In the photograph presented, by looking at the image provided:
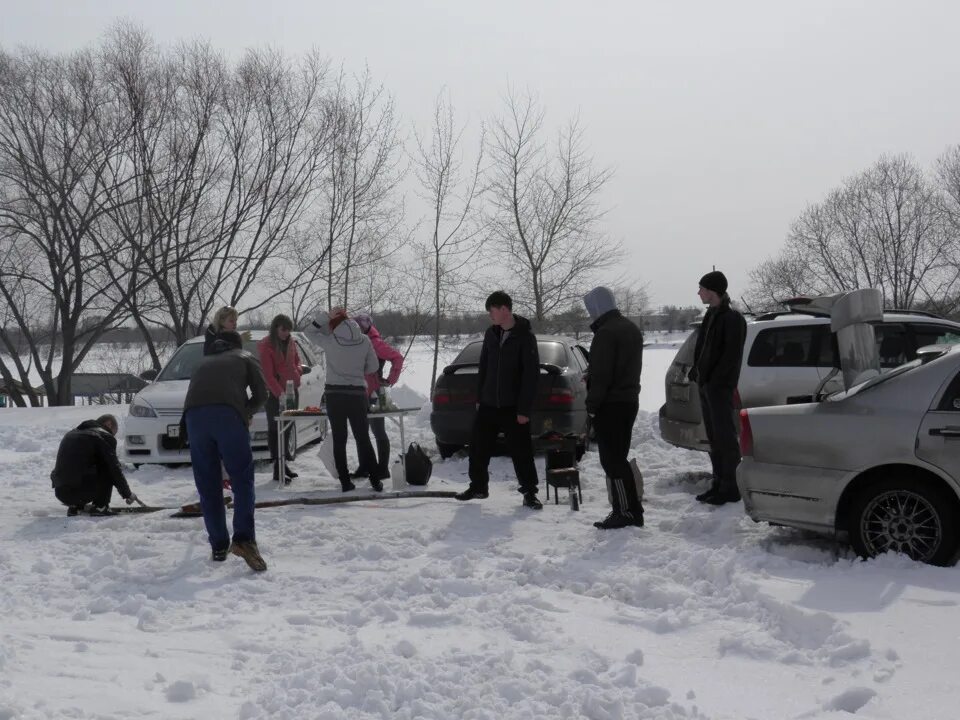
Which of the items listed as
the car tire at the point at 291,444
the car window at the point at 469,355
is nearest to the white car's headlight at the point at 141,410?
the car tire at the point at 291,444

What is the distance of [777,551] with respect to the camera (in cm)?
603

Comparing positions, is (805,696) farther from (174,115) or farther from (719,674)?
(174,115)

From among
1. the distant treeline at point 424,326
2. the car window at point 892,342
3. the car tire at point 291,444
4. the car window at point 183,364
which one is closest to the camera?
the car window at point 892,342

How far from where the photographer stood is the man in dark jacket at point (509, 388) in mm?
7703

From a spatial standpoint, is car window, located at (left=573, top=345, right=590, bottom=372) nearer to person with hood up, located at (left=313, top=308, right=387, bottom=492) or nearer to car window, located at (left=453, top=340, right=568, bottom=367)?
car window, located at (left=453, top=340, right=568, bottom=367)

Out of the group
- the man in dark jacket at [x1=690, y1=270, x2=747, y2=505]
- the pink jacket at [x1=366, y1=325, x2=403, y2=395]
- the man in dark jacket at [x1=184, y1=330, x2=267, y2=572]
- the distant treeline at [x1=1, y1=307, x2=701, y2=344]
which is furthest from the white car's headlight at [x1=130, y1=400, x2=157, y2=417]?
the distant treeline at [x1=1, y1=307, x2=701, y2=344]

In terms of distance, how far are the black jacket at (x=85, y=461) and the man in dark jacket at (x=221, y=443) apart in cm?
216

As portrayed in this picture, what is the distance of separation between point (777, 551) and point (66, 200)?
2077 centimetres

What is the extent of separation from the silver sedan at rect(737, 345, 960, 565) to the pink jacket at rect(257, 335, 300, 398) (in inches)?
209

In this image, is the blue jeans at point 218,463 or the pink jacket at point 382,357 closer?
the blue jeans at point 218,463

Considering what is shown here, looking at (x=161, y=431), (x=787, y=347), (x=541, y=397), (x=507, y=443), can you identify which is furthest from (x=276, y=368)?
(x=787, y=347)

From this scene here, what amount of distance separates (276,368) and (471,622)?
18.6ft

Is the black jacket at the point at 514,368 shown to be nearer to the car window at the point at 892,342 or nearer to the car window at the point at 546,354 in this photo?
the car window at the point at 546,354

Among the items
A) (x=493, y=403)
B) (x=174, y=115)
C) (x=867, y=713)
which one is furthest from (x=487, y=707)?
(x=174, y=115)
